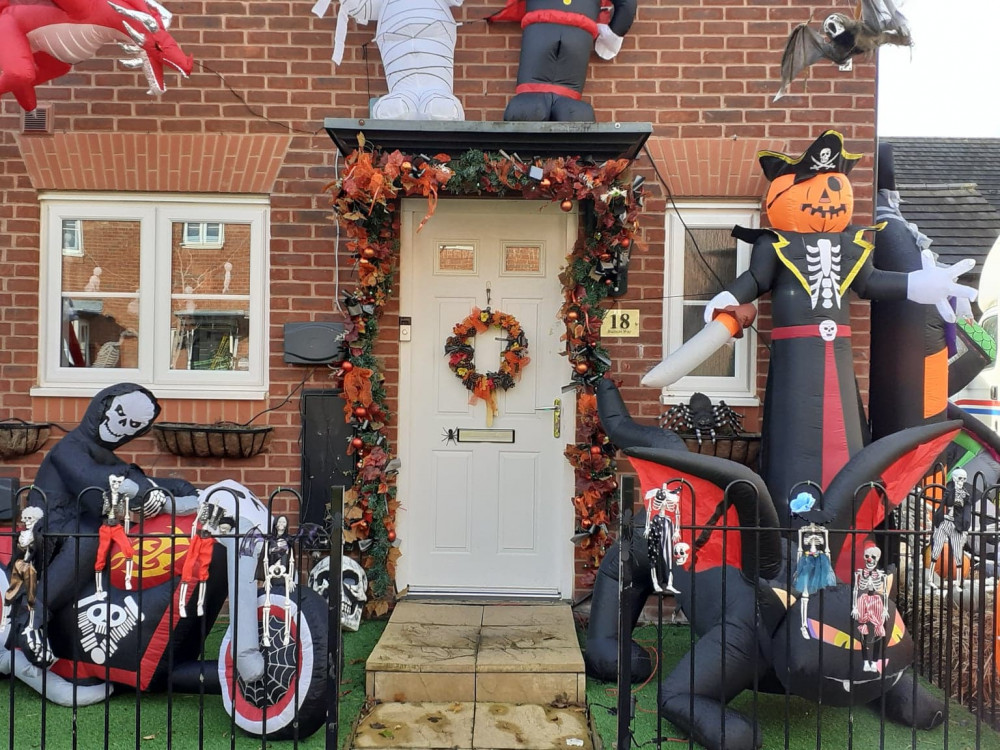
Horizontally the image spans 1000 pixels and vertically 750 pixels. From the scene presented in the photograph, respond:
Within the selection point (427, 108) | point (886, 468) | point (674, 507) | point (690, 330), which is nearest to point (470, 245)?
point (427, 108)

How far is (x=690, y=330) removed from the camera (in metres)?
5.62

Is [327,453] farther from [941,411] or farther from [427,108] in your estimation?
[941,411]

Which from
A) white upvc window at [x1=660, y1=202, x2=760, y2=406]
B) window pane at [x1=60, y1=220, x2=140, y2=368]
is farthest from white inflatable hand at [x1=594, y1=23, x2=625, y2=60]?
window pane at [x1=60, y1=220, x2=140, y2=368]

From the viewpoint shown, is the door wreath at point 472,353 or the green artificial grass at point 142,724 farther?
the door wreath at point 472,353

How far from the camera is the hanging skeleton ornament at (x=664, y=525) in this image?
3746mm

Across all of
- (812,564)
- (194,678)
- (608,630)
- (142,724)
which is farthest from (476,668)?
(812,564)

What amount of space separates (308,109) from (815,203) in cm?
317

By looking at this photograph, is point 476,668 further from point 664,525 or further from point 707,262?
point 707,262

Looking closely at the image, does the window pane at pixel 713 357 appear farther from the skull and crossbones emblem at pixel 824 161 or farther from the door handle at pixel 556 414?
the skull and crossbones emblem at pixel 824 161

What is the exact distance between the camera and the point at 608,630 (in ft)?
14.8

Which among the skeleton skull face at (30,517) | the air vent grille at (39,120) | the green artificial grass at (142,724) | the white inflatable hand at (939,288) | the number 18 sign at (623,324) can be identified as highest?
the air vent grille at (39,120)

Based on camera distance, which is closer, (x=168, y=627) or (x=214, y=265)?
(x=168, y=627)

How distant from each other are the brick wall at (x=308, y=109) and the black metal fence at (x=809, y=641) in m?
1.75

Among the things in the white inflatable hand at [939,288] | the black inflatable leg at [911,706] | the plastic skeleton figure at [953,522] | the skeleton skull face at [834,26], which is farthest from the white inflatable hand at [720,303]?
the black inflatable leg at [911,706]
